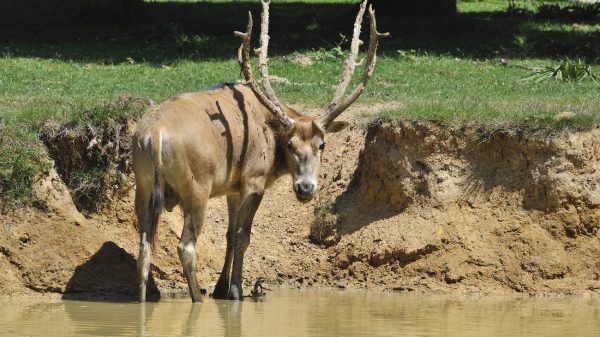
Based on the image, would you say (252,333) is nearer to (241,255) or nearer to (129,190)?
(241,255)

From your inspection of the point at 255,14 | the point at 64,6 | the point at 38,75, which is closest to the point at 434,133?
the point at 38,75

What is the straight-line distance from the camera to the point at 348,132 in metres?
15.7

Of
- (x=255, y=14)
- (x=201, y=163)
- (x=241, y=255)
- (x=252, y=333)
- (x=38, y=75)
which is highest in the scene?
(x=255, y=14)

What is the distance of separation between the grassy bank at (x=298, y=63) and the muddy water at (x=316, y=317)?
209cm

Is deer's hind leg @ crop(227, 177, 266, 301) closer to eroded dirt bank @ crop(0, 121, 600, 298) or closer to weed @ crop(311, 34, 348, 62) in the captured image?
eroded dirt bank @ crop(0, 121, 600, 298)

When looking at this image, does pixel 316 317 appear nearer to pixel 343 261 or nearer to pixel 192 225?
pixel 192 225

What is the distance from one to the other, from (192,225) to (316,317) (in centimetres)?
150

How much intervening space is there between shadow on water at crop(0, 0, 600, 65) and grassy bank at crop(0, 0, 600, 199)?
0.03m

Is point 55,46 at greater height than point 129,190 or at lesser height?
greater

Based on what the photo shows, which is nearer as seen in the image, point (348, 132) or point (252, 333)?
point (252, 333)

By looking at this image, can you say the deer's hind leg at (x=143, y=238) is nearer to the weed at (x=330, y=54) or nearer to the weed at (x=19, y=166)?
the weed at (x=19, y=166)

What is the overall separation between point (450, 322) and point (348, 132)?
4640 millimetres

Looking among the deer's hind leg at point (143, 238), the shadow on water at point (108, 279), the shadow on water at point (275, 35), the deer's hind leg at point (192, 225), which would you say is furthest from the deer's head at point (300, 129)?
the shadow on water at point (275, 35)

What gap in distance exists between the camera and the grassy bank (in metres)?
14.7
